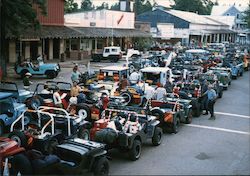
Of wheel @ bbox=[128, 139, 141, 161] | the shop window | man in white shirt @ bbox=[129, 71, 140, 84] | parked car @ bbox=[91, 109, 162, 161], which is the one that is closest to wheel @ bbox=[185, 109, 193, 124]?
parked car @ bbox=[91, 109, 162, 161]

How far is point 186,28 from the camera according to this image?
62.8m

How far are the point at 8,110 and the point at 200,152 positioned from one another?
622 cm

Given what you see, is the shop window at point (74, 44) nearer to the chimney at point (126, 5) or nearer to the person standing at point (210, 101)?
the chimney at point (126, 5)

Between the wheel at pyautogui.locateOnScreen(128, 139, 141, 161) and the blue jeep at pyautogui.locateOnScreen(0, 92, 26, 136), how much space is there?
168 inches

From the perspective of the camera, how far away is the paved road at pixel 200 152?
9572 millimetres

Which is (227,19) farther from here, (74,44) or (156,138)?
(156,138)

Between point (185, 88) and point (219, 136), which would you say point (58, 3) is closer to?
point (185, 88)

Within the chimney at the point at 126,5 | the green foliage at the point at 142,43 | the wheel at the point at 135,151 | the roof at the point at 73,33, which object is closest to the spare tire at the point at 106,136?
the wheel at the point at 135,151

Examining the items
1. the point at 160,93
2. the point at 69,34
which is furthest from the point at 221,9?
the point at 160,93

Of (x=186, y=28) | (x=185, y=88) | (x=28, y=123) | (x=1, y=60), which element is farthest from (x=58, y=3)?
(x=186, y=28)

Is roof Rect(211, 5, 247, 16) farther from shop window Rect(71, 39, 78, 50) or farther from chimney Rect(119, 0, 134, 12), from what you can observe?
shop window Rect(71, 39, 78, 50)

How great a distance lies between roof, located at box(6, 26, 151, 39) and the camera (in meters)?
29.2

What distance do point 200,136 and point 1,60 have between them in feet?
46.8

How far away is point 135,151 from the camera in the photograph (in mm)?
10039
